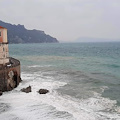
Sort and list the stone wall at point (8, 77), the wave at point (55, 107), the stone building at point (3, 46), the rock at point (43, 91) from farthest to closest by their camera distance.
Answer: the stone building at point (3, 46) → the stone wall at point (8, 77) → the rock at point (43, 91) → the wave at point (55, 107)

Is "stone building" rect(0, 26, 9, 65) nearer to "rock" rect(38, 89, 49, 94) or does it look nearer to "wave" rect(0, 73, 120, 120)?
"wave" rect(0, 73, 120, 120)

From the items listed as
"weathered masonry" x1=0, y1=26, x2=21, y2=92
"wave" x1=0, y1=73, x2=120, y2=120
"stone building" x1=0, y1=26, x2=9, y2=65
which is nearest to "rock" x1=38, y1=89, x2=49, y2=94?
"wave" x1=0, y1=73, x2=120, y2=120

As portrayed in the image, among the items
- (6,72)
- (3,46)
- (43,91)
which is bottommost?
(43,91)

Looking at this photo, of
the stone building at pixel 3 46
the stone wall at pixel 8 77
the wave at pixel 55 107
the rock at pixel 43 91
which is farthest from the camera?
the stone building at pixel 3 46

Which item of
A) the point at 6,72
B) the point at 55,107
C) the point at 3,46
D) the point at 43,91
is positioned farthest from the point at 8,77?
the point at 55,107

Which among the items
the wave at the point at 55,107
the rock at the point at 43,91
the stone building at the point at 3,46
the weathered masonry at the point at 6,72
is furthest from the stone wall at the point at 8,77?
the rock at the point at 43,91

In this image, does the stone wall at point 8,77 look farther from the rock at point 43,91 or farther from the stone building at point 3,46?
the rock at point 43,91

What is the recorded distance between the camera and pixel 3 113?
74.1 feet

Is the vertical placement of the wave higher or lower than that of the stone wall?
lower

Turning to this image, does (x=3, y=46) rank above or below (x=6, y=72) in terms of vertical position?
above

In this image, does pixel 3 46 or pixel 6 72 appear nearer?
pixel 6 72

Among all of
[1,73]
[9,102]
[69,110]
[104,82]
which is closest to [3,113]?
[9,102]

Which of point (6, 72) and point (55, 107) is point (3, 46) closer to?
point (6, 72)

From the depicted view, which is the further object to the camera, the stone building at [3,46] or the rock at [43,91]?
the stone building at [3,46]
